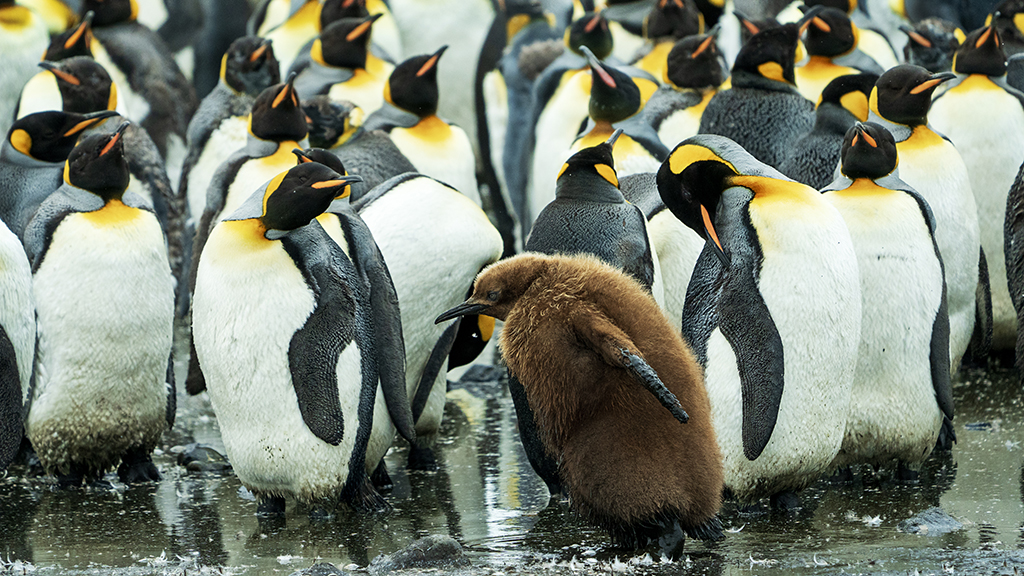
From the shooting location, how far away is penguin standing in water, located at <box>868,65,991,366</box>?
4.91 m

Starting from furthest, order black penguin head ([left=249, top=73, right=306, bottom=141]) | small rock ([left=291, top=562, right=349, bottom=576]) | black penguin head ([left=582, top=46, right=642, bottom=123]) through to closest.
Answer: black penguin head ([left=582, top=46, right=642, bottom=123])
black penguin head ([left=249, top=73, right=306, bottom=141])
small rock ([left=291, top=562, right=349, bottom=576])

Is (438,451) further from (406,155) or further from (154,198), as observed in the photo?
(154,198)

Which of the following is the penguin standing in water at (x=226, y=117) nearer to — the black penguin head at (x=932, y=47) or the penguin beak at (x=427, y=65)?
the penguin beak at (x=427, y=65)

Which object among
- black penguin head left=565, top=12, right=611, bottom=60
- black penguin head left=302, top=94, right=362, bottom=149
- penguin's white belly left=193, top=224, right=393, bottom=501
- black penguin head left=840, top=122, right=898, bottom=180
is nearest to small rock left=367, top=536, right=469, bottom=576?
penguin's white belly left=193, top=224, right=393, bottom=501

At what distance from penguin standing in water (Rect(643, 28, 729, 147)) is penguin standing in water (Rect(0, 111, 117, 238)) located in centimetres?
294

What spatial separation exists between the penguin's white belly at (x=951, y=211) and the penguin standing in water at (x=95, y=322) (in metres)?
2.89

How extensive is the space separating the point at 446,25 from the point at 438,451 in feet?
22.7

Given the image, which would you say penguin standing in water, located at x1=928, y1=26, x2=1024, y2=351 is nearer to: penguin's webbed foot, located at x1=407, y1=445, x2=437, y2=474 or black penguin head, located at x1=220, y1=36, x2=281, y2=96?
penguin's webbed foot, located at x1=407, y1=445, x2=437, y2=474

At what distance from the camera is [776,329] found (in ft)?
13.0

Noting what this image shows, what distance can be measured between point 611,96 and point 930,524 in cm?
285

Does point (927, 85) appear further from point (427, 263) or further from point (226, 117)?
point (226, 117)

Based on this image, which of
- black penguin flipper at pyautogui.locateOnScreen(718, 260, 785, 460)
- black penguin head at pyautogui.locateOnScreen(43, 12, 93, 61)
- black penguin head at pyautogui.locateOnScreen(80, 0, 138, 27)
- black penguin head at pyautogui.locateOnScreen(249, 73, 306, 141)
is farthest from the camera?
black penguin head at pyautogui.locateOnScreen(80, 0, 138, 27)

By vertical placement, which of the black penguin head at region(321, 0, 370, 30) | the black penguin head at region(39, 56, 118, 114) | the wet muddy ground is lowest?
the wet muddy ground

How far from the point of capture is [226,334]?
4.11 m
